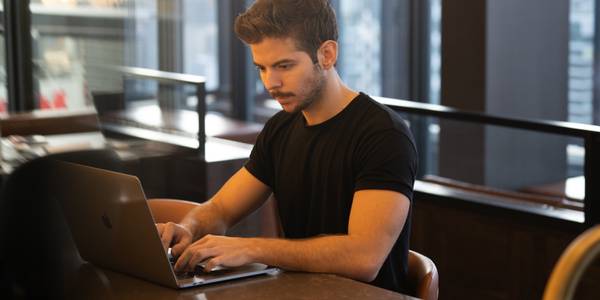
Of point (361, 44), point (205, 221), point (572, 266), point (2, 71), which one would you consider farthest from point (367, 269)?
point (361, 44)

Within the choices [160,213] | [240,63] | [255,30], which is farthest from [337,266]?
[240,63]

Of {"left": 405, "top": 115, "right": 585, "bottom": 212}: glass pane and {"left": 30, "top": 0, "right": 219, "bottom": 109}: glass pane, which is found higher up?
{"left": 30, "top": 0, "right": 219, "bottom": 109}: glass pane

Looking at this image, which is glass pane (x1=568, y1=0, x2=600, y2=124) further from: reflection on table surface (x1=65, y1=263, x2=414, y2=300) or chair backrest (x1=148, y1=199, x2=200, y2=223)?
reflection on table surface (x1=65, y1=263, x2=414, y2=300)

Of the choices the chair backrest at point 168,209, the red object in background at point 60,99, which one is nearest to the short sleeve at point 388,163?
the chair backrest at point 168,209

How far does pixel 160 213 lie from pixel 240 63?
5619mm

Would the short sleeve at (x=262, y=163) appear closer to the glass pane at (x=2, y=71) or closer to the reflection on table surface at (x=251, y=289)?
the reflection on table surface at (x=251, y=289)

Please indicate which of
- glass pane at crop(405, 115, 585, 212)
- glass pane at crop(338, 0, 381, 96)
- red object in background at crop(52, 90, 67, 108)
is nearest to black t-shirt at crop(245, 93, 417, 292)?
glass pane at crop(405, 115, 585, 212)

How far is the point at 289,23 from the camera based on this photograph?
2.19 meters

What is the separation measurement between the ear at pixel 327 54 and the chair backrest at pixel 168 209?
0.70m

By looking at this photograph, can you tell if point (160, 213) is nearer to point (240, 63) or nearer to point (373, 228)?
point (373, 228)

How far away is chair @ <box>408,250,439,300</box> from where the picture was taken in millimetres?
2146

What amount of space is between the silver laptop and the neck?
0.47 m

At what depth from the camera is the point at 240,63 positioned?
8273mm

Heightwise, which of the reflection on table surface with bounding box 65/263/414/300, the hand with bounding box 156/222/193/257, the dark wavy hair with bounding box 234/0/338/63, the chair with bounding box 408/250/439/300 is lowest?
the chair with bounding box 408/250/439/300
